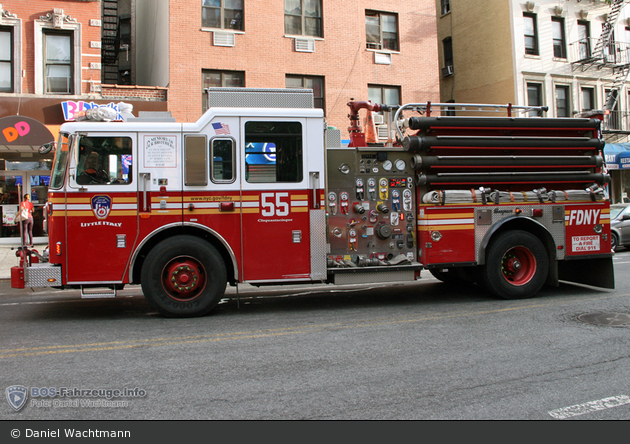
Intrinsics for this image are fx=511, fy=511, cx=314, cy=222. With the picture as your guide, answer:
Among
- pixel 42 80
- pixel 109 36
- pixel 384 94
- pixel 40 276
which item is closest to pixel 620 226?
pixel 384 94

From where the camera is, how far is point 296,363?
504 centimetres

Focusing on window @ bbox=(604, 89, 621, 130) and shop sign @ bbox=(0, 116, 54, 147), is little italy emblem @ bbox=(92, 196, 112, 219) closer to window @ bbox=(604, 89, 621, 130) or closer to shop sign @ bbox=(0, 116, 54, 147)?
shop sign @ bbox=(0, 116, 54, 147)

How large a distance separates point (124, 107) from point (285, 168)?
8.85 ft

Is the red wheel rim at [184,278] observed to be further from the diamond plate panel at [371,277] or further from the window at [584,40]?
the window at [584,40]

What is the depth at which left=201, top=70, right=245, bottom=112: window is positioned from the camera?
59.6 ft

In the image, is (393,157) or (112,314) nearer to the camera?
(112,314)

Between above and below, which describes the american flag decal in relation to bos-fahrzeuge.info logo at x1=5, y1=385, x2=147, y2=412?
above

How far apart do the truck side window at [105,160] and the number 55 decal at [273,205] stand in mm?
1851

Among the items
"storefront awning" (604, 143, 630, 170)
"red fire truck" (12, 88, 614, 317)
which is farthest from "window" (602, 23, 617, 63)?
"red fire truck" (12, 88, 614, 317)

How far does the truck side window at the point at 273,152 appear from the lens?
23.7 ft

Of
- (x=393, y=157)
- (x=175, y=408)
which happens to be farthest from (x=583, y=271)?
(x=175, y=408)

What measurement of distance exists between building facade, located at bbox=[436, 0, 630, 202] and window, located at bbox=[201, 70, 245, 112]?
12.7 meters

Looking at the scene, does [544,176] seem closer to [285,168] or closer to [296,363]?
[285,168]

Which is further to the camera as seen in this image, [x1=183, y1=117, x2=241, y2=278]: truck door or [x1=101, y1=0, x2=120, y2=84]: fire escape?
[x1=101, y1=0, x2=120, y2=84]: fire escape
